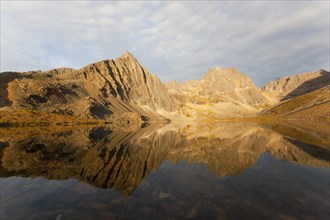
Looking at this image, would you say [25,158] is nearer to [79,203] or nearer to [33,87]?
[79,203]

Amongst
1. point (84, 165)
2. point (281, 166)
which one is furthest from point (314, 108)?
point (84, 165)

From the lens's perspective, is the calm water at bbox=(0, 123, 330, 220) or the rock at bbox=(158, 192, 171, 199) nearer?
the calm water at bbox=(0, 123, 330, 220)

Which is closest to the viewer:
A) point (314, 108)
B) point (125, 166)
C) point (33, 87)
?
point (125, 166)

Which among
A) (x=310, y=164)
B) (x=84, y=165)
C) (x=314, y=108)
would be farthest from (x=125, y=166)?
(x=314, y=108)

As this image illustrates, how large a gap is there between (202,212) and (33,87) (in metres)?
182

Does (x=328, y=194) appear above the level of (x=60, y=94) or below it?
below

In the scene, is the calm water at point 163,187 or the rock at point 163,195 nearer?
the calm water at point 163,187

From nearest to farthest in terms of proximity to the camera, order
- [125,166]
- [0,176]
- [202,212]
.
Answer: [202,212], [0,176], [125,166]

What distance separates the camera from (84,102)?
176 meters

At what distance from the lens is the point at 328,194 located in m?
16.5

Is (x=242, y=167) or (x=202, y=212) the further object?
(x=242, y=167)

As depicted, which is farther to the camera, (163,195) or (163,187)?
(163,187)

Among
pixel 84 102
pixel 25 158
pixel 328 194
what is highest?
pixel 84 102

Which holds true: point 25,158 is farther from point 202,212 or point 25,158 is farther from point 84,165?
point 202,212
